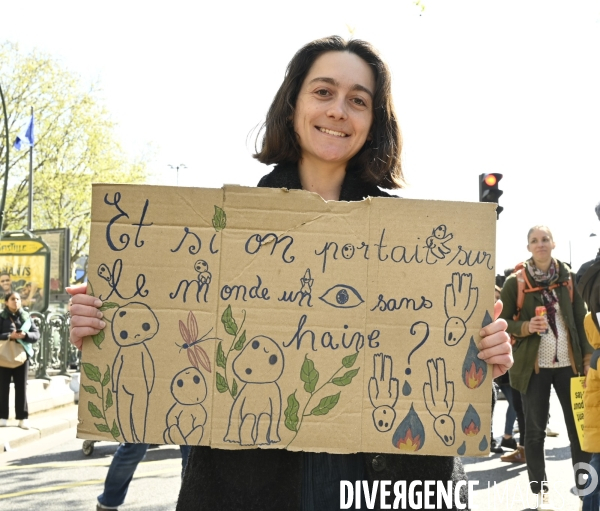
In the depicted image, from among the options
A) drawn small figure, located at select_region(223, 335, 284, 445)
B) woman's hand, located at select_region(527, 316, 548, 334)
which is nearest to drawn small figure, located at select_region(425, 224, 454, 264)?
drawn small figure, located at select_region(223, 335, 284, 445)

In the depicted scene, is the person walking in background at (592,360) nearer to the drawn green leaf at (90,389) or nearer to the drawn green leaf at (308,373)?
the drawn green leaf at (308,373)

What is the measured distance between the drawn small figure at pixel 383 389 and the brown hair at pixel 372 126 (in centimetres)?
61

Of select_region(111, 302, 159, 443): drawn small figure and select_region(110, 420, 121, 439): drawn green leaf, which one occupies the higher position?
select_region(111, 302, 159, 443): drawn small figure

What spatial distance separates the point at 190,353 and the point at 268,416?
27 cm

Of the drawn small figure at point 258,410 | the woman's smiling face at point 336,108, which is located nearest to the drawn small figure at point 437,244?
the woman's smiling face at point 336,108

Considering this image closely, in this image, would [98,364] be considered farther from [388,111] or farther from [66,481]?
[66,481]

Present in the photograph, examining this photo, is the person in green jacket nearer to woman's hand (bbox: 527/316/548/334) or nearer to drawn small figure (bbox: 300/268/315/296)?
woman's hand (bbox: 527/316/548/334)

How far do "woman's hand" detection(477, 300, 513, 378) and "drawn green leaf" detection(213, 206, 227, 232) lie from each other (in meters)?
0.76

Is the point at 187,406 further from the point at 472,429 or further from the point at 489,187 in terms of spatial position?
the point at 489,187

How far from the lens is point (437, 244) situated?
2.16m

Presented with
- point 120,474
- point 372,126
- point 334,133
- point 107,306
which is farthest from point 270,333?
point 120,474

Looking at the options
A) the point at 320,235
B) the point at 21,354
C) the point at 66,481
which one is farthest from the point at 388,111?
the point at 21,354

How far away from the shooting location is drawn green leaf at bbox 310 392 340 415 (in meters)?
Result: 2.09

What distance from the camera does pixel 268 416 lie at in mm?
2088
